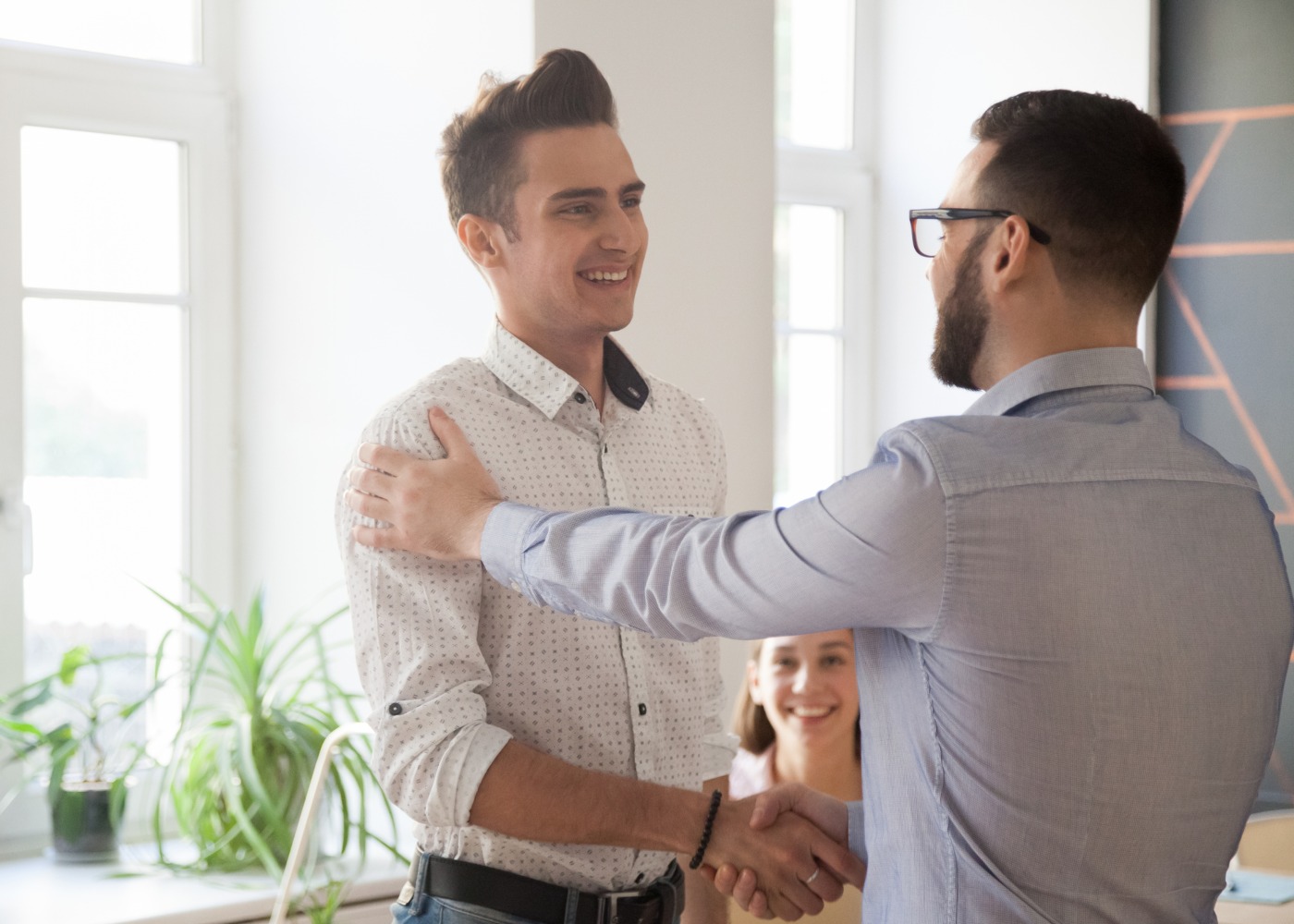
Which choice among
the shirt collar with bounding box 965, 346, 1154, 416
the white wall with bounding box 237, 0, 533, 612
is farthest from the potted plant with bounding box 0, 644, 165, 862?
the shirt collar with bounding box 965, 346, 1154, 416

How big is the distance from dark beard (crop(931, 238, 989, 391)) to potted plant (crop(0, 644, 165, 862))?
72.3 inches

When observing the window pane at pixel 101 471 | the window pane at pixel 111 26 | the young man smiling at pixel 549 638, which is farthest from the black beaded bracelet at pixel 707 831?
the window pane at pixel 111 26

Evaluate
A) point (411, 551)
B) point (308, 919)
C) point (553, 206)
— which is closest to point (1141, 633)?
point (411, 551)

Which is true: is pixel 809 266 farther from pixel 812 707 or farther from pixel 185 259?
pixel 185 259

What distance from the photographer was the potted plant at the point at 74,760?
270 cm

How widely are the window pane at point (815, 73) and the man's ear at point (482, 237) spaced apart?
238cm

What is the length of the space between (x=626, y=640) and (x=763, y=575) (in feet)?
1.40

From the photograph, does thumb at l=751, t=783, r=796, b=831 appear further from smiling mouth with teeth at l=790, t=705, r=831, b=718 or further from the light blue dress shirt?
smiling mouth with teeth at l=790, t=705, r=831, b=718

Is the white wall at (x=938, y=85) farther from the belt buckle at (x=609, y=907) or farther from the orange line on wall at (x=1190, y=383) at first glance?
the belt buckle at (x=609, y=907)

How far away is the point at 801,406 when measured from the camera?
4125 mm

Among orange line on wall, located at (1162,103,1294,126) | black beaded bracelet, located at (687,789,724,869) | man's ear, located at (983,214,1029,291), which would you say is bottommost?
black beaded bracelet, located at (687,789,724,869)

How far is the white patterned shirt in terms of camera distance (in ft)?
4.87

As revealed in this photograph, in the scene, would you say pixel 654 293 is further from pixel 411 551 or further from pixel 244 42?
pixel 411 551

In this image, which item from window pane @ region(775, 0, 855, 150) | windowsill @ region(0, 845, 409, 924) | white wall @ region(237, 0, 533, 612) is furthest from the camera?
window pane @ region(775, 0, 855, 150)
